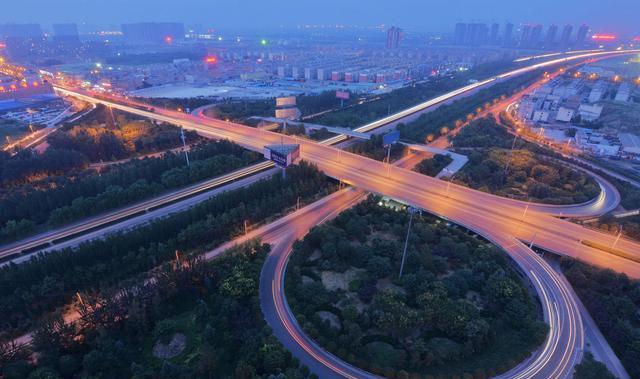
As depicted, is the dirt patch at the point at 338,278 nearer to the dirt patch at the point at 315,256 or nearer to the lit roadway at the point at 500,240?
the dirt patch at the point at 315,256

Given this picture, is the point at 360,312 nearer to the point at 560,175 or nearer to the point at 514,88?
the point at 560,175

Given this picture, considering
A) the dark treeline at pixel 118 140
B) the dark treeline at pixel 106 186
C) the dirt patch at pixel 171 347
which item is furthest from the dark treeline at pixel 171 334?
the dark treeline at pixel 118 140

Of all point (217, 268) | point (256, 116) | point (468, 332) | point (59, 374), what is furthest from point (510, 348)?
point (256, 116)

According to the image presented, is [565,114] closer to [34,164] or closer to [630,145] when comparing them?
[630,145]

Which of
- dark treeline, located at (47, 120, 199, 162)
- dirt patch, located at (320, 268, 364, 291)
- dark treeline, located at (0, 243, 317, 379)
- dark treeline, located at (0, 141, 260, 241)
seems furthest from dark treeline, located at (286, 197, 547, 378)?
dark treeline, located at (47, 120, 199, 162)

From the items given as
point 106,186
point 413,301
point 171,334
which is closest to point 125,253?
point 171,334
